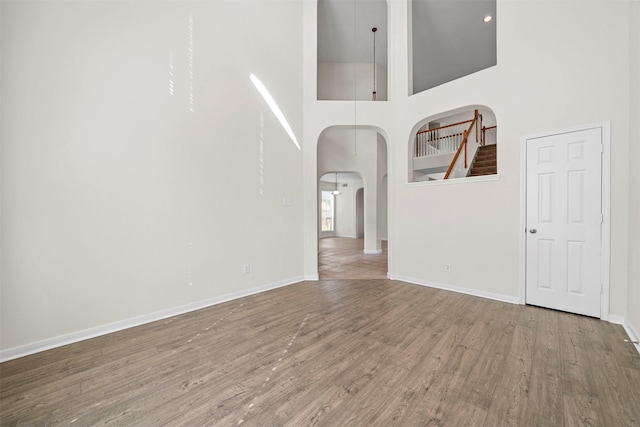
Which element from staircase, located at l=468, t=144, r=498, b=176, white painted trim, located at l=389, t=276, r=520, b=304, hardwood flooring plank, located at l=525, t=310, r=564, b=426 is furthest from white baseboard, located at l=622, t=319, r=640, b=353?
staircase, located at l=468, t=144, r=498, b=176

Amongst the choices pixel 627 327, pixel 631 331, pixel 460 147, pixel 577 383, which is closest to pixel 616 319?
pixel 627 327

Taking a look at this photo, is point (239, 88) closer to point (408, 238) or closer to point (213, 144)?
point (213, 144)

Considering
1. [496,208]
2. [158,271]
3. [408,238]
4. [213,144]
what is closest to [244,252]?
[158,271]

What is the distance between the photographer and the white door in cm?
292

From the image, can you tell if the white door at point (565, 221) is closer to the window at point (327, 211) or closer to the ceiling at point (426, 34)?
the ceiling at point (426, 34)

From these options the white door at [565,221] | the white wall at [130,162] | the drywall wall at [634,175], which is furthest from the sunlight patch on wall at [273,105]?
the drywall wall at [634,175]

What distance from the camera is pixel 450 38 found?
21.3ft

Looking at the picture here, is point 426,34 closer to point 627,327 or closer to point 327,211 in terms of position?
point 627,327

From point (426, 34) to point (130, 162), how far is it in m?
6.93

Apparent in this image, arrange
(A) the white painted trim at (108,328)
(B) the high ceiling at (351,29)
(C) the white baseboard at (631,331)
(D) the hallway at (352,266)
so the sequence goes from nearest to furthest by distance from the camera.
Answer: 1. (A) the white painted trim at (108,328)
2. (C) the white baseboard at (631,331)
3. (D) the hallway at (352,266)
4. (B) the high ceiling at (351,29)

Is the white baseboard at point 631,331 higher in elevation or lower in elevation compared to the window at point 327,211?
lower

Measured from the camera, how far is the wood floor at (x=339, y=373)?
5.08 feet

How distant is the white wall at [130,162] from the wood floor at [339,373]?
1.55ft

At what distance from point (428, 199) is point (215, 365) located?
3.67m
